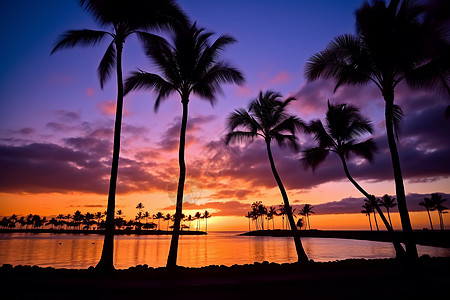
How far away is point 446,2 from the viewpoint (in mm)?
9336

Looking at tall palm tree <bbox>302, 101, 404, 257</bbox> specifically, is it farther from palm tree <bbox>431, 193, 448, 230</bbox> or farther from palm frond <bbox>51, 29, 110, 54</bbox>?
palm tree <bbox>431, 193, 448, 230</bbox>

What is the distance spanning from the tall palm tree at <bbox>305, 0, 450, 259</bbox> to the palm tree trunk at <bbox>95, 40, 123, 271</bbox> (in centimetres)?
842

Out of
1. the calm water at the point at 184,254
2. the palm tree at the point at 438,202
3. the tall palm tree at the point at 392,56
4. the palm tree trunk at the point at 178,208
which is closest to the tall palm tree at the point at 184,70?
the palm tree trunk at the point at 178,208

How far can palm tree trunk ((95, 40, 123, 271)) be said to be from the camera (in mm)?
9703

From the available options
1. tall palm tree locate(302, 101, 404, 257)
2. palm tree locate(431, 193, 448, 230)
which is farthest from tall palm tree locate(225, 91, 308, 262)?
palm tree locate(431, 193, 448, 230)

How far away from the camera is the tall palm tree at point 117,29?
10.2 m

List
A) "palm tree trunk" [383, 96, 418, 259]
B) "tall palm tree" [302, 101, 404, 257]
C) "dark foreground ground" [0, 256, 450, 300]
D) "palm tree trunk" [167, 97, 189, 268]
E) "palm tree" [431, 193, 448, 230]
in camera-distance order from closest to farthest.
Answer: "dark foreground ground" [0, 256, 450, 300], "palm tree trunk" [383, 96, 418, 259], "palm tree trunk" [167, 97, 189, 268], "tall palm tree" [302, 101, 404, 257], "palm tree" [431, 193, 448, 230]

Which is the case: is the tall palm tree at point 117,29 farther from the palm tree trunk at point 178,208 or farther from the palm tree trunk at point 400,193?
the palm tree trunk at point 400,193

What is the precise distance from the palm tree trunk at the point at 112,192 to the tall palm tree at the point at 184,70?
99 cm

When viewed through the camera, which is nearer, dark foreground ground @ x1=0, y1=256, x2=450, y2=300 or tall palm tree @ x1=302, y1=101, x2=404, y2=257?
dark foreground ground @ x1=0, y1=256, x2=450, y2=300

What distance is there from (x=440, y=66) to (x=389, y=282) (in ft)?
28.1

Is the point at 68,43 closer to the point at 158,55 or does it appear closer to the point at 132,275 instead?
the point at 158,55

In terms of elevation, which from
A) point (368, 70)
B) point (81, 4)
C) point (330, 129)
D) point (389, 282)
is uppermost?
point (81, 4)

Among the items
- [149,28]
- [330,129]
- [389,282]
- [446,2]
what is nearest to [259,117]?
[330,129]
